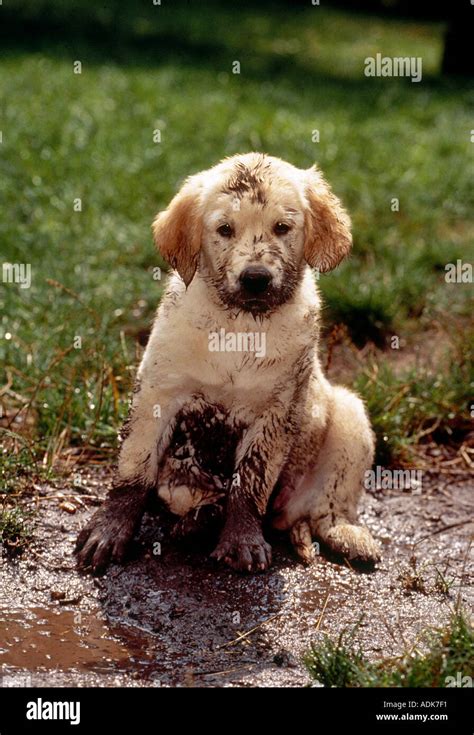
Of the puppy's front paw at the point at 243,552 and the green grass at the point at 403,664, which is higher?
the puppy's front paw at the point at 243,552

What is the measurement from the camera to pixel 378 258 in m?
8.47

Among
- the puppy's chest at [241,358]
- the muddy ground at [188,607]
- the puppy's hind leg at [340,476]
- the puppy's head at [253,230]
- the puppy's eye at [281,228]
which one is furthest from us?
the puppy's hind leg at [340,476]

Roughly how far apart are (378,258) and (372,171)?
6.13 feet

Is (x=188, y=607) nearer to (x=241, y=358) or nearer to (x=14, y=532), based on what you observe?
(x=14, y=532)

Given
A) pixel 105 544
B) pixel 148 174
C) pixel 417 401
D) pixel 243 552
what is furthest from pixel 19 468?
pixel 148 174

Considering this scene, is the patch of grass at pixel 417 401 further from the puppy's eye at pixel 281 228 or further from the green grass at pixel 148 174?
the puppy's eye at pixel 281 228

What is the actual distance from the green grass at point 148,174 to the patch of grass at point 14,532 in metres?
0.78

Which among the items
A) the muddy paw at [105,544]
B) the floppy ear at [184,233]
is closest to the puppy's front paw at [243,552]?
the muddy paw at [105,544]

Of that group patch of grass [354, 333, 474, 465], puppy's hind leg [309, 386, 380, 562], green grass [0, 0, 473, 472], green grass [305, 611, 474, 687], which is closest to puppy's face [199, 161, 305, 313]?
puppy's hind leg [309, 386, 380, 562]

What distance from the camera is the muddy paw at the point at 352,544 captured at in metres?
5.27

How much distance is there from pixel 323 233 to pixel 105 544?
172 cm

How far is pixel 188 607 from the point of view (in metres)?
4.71

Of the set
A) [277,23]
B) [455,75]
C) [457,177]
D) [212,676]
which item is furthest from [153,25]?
[212,676]

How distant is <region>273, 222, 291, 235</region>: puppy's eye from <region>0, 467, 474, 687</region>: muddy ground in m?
1.54
